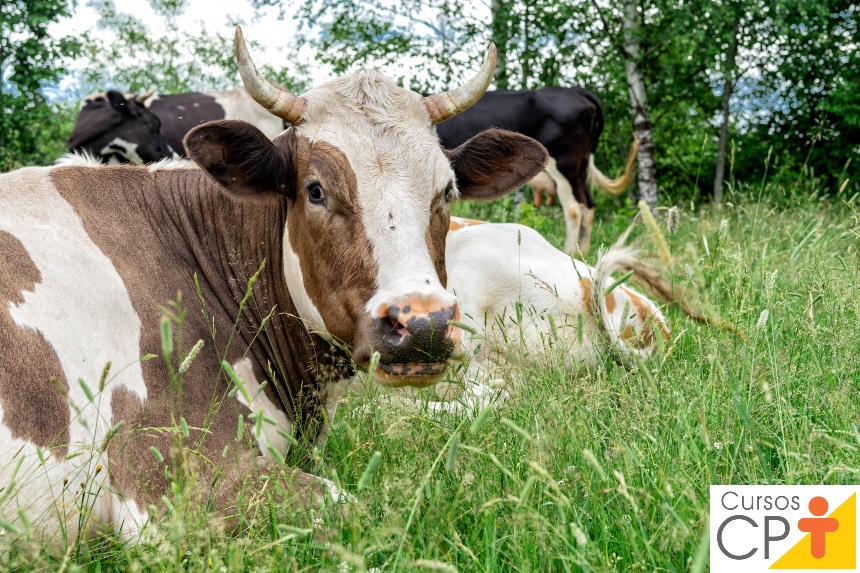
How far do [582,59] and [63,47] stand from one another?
10.3 m

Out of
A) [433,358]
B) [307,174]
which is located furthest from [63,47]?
[433,358]

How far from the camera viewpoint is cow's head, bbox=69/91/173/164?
12273 millimetres

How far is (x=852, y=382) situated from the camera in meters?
3.25

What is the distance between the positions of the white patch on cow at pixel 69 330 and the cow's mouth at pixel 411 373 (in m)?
0.90

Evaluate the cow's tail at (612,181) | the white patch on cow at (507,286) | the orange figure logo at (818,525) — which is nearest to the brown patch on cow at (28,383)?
the orange figure logo at (818,525)

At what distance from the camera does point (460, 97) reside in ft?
12.5

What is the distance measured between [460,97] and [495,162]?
44 cm

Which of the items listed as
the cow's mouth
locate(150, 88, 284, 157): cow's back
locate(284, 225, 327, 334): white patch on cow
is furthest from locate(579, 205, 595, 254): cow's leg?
the cow's mouth

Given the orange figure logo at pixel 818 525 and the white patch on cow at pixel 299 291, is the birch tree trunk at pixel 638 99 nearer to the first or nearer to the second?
the white patch on cow at pixel 299 291

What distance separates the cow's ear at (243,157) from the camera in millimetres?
3342

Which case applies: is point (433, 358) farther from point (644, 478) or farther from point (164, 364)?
point (164, 364)

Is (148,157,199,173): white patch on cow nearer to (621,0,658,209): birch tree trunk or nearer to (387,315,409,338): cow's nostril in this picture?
(387,315,409,338): cow's nostril

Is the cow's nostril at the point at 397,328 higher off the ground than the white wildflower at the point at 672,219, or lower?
higher

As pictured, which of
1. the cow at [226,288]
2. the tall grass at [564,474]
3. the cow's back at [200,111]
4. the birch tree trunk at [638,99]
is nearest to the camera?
the tall grass at [564,474]
